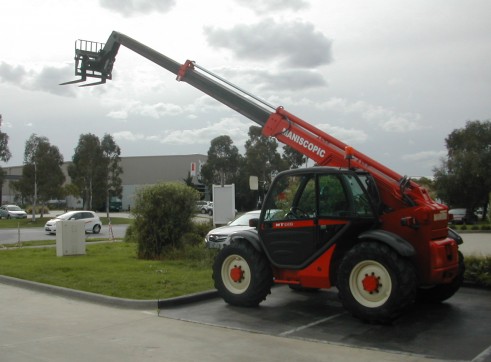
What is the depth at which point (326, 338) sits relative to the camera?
7.04m

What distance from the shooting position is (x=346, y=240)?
8227mm

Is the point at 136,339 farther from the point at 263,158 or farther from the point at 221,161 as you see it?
the point at 221,161

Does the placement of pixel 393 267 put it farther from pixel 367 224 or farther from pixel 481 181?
pixel 481 181

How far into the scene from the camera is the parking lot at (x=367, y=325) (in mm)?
6617

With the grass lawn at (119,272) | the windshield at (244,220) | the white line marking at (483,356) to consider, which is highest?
the windshield at (244,220)

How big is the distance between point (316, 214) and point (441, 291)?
2.77 meters

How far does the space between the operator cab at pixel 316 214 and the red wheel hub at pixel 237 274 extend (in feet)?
2.11

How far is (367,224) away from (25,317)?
5.55 meters

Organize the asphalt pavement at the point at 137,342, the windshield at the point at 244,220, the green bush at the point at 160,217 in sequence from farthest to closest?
the windshield at the point at 244,220 → the green bush at the point at 160,217 → the asphalt pavement at the point at 137,342

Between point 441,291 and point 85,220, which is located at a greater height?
point 85,220

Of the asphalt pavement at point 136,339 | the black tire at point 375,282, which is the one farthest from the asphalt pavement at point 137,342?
the black tire at point 375,282

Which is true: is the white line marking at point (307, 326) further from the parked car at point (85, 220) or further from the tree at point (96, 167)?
the tree at point (96, 167)

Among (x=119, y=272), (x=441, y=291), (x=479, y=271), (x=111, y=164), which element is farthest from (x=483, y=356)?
(x=111, y=164)

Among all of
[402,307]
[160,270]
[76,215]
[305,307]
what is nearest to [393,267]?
[402,307]
